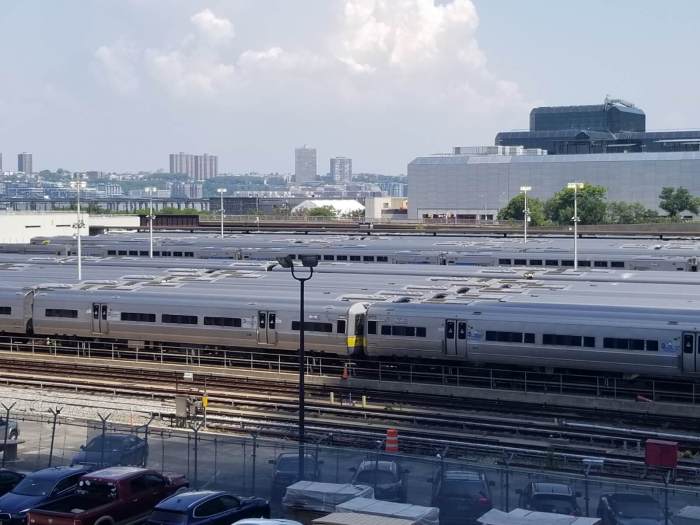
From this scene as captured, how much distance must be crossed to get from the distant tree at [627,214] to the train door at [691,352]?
72248 millimetres

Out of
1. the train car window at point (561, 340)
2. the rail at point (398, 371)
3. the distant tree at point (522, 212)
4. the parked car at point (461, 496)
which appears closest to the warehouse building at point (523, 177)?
the distant tree at point (522, 212)

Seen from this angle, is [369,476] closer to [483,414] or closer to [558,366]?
[483,414]

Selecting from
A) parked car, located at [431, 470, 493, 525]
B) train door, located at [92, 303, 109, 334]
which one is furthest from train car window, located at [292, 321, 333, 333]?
parked car, located at [431, 470, 493, 525]

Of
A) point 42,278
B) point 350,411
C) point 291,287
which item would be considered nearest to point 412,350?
point 350,411

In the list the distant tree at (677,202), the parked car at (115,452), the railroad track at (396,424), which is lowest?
the railroad track at (396,424)

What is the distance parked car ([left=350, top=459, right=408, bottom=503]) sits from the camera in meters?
15.8

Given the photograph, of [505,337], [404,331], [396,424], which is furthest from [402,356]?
[396,424]

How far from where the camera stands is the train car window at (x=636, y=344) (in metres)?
25.0

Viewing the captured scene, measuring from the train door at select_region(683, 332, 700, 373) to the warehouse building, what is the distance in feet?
275

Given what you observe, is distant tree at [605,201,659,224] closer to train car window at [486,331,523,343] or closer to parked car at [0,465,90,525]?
train car window at [486,331,523,343]

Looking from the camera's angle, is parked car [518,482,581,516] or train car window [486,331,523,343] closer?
parked car [518,482,581,516]

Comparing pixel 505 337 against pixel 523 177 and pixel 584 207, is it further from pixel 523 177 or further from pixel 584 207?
pixel 523 177

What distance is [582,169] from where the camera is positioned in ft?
357

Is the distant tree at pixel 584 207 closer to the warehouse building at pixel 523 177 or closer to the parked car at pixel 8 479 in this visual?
the warehouse building at pixel 523 177
